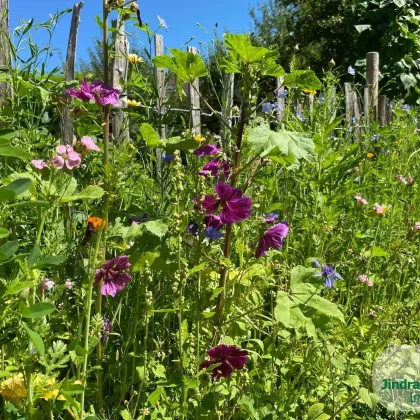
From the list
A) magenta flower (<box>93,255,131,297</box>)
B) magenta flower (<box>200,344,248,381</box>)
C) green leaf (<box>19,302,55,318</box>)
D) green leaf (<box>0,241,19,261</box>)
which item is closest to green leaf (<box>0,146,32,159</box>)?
green leaf (<box>0,241,19,261</box>)

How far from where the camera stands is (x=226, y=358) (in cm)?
129

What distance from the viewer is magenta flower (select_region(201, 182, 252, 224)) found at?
130cm

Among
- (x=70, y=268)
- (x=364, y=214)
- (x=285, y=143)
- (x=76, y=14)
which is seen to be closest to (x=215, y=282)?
(x=70, y=268)

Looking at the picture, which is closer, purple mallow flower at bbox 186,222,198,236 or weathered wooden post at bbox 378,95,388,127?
purple mallow flower at bbox 186,222,198,236

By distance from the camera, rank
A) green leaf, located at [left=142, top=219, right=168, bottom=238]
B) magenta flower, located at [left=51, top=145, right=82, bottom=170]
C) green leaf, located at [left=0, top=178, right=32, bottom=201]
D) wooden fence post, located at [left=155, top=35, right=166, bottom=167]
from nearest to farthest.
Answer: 1. green leaf, located at [left=0, top=178, right=32, bottom=201]
2. magenta flower, located at [left=51, top=145, right=82, bottom=170]
3. green leaf, located at [left=142, top=219, right=168, bottom=238]
4. wooden fence post, located at [left=155, top=35, right=166, bottom=167]

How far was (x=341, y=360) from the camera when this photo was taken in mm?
1383

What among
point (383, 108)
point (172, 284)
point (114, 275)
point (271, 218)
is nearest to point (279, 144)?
point (271, 218)

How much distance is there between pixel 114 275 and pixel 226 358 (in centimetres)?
35

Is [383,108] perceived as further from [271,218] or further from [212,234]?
[212,234]

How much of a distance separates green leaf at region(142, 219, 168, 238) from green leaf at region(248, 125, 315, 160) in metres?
0.32

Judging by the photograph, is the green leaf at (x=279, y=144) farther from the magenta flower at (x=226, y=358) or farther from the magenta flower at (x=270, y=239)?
the magenta flower at (x=226, y=358)

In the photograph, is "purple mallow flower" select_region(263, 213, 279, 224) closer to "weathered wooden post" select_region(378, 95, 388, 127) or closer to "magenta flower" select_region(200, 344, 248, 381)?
"magenta flower" select_region(200, 344, 248, 381)

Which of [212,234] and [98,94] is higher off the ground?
[98,94]

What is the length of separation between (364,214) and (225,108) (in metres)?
0.96
